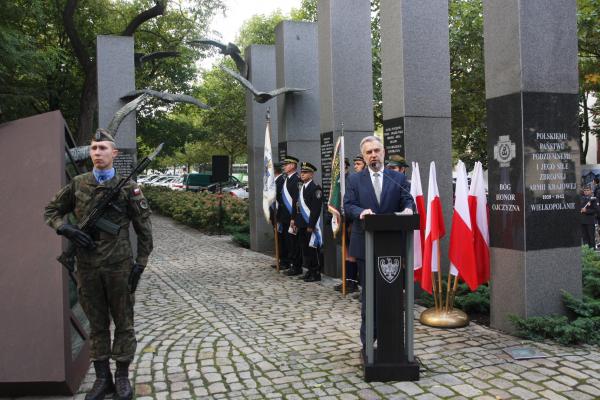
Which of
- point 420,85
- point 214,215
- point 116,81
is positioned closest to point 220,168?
point 214,215

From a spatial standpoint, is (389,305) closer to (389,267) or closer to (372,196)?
(389,267)

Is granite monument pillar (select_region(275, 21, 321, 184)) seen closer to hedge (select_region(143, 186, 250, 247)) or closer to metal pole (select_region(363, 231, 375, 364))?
hedge (select_region(143, 186, 250, 247))

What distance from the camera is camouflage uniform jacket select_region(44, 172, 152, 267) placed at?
403 centimetres

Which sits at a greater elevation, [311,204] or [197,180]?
[197,180]

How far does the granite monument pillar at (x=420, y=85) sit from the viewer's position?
7.53 meters

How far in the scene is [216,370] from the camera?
4891mm

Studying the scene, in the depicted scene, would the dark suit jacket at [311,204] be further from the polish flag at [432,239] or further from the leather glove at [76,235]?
the leather glove at [76,235]

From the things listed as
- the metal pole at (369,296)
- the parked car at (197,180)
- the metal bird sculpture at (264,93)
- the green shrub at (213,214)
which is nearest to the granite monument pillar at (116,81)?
the metal bird sculpture at (264,93)

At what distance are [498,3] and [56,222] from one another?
4937mm

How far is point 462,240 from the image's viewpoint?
20.4ft

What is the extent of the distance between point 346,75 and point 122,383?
6.65m

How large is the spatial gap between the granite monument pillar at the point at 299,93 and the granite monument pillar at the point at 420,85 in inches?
163

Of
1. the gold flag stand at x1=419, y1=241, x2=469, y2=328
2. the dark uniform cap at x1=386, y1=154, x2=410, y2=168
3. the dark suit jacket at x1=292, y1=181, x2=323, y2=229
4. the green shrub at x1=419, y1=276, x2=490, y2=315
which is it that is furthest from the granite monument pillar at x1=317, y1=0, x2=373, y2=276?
the gold flag stand at x1=419, y1=241, x2=469, y2=328

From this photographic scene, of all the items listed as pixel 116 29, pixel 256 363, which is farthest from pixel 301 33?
pixel 116 29
